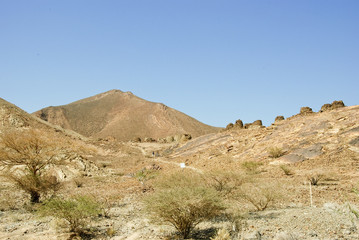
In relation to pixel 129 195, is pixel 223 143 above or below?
above

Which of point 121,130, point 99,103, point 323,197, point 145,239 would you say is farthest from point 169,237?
point 99,103

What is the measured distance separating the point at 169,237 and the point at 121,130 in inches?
3597

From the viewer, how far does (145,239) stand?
8.09m

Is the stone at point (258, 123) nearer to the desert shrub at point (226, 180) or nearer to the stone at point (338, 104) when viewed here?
the stone at point (338, 104)

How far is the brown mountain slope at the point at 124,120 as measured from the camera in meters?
97.1

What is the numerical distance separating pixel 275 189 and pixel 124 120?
97.8 metres

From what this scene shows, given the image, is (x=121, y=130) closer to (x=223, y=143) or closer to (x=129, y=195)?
(x=223, y=143)

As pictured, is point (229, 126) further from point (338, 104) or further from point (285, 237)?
point (285, 237)

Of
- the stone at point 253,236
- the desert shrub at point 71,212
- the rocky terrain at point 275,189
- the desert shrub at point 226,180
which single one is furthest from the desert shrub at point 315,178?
the desert shrub at point 71,212

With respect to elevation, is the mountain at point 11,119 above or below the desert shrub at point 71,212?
above

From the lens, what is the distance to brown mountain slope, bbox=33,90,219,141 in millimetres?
97062

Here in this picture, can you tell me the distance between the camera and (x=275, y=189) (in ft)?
38.8

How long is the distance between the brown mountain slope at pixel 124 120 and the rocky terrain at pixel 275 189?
63.3 m

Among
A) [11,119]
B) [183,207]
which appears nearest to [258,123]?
[11,119]
